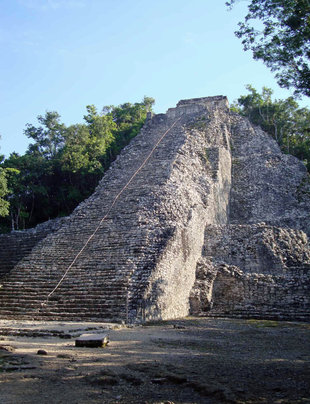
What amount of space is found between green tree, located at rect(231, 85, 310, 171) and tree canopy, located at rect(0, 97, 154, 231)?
36.9 ft

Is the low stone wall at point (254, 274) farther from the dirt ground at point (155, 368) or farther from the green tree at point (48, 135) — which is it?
the green tree at point (48, 135)

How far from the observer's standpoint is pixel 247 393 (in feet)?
13.8

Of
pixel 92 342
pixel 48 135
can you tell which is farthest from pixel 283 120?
pixel 92 342

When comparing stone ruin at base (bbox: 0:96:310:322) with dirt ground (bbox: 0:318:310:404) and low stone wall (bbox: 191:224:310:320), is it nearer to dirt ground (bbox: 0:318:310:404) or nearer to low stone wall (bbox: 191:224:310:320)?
low stone wall (bbox: 191:224:310:320)

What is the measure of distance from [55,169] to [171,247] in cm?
1446

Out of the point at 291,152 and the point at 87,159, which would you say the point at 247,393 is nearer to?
the point at 87,159

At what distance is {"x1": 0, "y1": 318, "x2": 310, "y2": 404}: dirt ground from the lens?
418 centimetres

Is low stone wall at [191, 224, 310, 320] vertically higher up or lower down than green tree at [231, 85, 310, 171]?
lower down

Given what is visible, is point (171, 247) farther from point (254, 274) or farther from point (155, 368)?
point (155, 368)

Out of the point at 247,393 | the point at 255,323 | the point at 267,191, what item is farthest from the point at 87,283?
the point at 267,191

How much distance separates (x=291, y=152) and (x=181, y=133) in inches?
378

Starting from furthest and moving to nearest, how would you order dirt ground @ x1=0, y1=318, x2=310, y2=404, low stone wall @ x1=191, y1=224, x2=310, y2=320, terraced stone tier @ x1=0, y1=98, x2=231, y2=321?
low stone wall @ x1=191, y1=224, x2=310, y2=320
terraced stone tier @ x1=0, y1=98, x2=231, y2=321
dirt ground @ x1=0, y1=318, x2=310, y2=404

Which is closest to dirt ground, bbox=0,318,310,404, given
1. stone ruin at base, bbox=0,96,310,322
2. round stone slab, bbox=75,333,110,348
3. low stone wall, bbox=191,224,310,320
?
round stone slab, bbox=75,333,110,348

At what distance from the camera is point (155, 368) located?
17.4 feet
